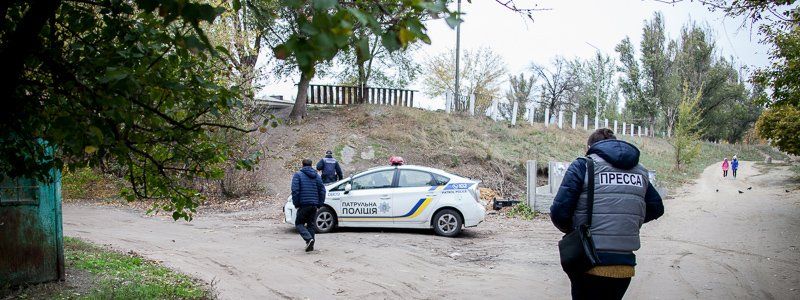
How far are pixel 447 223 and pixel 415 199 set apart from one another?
32.9 inches

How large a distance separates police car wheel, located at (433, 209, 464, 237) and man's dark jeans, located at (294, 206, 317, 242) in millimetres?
3122

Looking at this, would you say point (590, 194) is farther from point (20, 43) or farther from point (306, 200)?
point (306, 200)

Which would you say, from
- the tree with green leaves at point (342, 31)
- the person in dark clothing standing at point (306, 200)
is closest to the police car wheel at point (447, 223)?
the person in dark clothing standing at point (306, 200)

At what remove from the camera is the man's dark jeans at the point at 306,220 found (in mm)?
10102

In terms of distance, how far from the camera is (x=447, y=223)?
1230cm

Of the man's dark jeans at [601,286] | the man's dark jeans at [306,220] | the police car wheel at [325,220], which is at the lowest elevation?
the police car wheel at [325,220]

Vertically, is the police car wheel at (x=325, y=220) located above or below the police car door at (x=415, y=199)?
below


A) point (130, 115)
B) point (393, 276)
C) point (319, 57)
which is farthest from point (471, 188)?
point (319, 57)

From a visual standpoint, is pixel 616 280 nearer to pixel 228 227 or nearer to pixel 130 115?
pixel 130 115

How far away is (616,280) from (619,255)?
0.18 m

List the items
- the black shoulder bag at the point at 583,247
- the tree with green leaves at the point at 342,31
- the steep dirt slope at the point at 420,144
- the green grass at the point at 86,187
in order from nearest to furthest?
the tree with green leaves at the point at 342,31, the black shoulder bag at the point at 583,247, the green grass at the point at 86,187, the steep dirt slope at the point at 420,144

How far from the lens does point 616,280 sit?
4.09 meters

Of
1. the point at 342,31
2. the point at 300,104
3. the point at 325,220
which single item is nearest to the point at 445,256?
the point at 325,220

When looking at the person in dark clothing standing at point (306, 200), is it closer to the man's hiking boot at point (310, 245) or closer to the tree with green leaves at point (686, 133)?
the man's hiking boot at point (310, 245)
